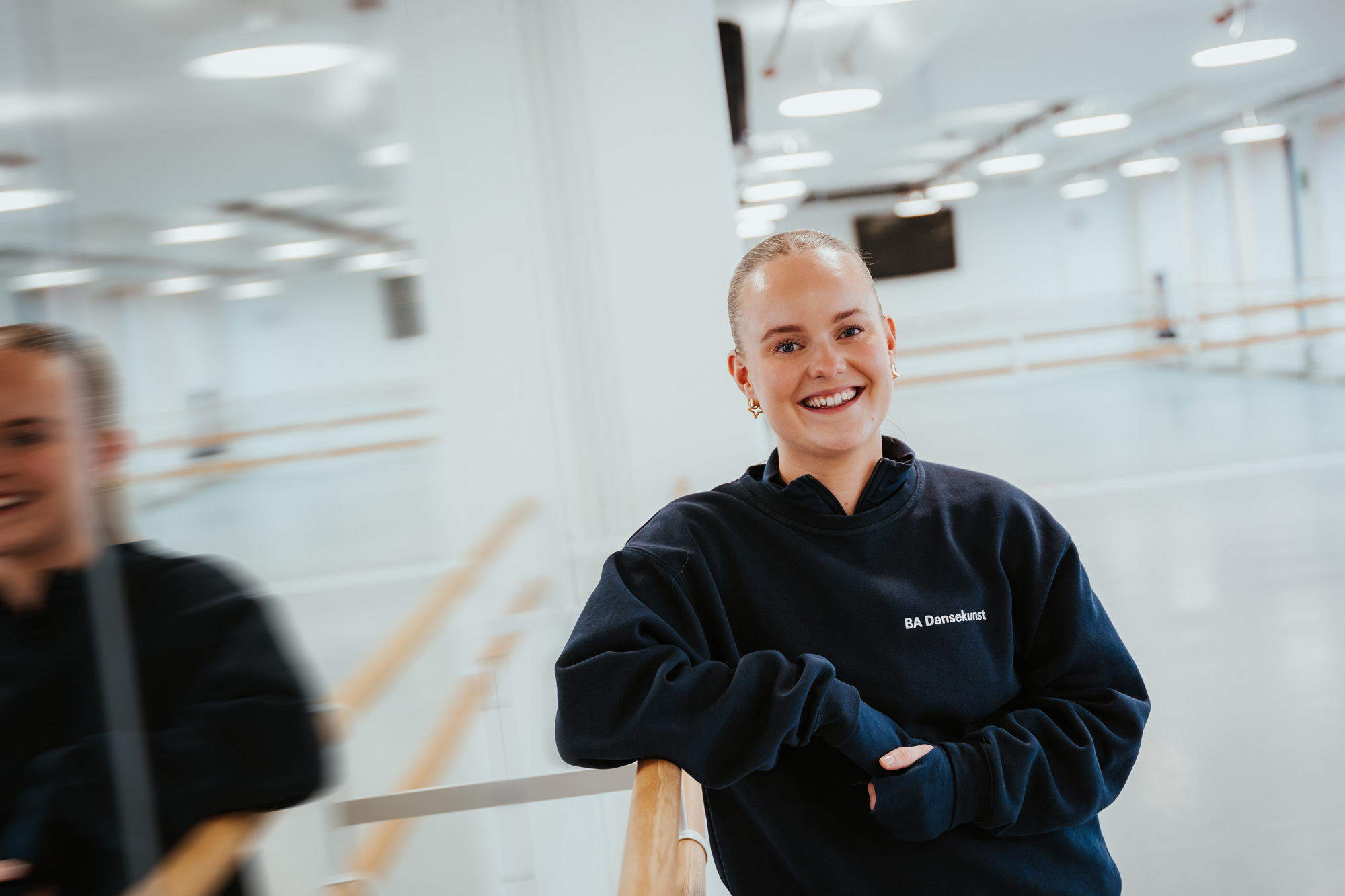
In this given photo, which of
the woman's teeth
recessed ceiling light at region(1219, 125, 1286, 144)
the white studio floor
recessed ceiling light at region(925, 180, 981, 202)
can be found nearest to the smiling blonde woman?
the woman's teeth

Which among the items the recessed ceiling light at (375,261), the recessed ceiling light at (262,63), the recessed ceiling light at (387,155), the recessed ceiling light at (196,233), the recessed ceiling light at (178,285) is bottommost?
the recessed ceiling light at (178,285)

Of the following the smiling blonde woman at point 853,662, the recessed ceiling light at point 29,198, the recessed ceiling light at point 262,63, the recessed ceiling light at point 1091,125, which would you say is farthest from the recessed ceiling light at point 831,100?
the recessed ceiling light at point 29,198

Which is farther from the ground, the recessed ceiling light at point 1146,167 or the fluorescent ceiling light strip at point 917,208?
the recessed ceiling light at point 1146,167

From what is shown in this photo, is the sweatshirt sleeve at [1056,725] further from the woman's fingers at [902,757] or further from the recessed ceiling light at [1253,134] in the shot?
the recessed ceiling light at [1253,134]

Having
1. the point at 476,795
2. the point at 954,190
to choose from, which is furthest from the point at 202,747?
the point at 954,190

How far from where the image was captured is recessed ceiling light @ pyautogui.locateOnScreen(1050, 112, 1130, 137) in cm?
641

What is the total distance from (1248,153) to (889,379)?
6823 mm

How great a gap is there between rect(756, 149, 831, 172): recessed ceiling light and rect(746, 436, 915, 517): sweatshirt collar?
16.1ft

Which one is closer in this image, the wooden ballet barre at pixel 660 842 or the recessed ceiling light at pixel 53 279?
the recessed ceiling light at pixel 53 279

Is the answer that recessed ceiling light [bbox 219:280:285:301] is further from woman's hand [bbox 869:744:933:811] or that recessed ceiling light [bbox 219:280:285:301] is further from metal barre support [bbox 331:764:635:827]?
woman's hand [bbox 869:744:933:811]

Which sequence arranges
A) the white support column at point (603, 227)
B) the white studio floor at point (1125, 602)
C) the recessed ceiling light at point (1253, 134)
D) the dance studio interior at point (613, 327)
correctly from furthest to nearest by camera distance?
the recessed ceiling light at point (1253, 134) → the white support column at point (603, 227) → the white studio floor at point (1125, 602) → the dance studio interior at point (613, 327)

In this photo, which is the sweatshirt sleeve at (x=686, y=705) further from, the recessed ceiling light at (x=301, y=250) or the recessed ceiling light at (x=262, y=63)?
the recessed ceiling light at (x=262, y=63)

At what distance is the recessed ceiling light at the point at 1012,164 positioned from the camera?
20.5 ft

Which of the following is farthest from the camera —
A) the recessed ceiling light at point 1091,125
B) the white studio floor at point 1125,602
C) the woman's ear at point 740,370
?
the recessed ceiling light at point 1091,125
